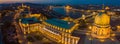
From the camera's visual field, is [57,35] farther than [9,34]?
No

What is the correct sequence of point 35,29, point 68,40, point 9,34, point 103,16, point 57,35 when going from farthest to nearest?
point 35,29
point 9,34
point 57,35
point 68,40
point 103,16

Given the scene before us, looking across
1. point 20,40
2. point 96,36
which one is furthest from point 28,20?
point 96,36

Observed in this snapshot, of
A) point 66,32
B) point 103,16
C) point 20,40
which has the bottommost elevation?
point 20,40

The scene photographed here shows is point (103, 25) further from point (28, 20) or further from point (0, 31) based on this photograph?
point (0, 31)

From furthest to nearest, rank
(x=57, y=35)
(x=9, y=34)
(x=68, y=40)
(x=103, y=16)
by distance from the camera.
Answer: (x=9, y=34) < (x=57, y=35) < (x=68, y=40) < (x=103, y=16)

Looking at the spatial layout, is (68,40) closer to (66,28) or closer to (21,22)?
(66,28)

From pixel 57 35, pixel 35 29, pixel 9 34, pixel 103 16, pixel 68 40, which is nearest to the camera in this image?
pixel 103 16

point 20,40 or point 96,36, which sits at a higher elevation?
point 96,36

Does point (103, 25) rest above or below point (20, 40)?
above

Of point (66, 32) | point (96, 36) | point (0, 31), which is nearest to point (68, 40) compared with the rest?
point (66, 32)
